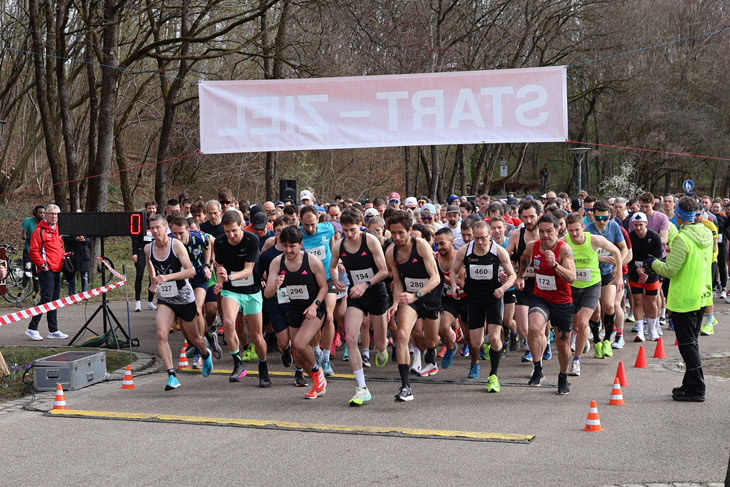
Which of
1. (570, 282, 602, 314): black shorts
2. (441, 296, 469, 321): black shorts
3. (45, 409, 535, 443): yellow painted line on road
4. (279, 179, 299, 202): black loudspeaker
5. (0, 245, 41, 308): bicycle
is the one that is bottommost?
(45, 409, 535, 443): yellow painted line on road

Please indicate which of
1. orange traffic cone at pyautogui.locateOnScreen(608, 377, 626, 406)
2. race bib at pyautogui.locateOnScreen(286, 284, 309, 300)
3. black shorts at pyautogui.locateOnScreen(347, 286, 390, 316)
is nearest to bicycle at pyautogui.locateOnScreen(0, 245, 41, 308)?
race bib at pyautogui.locateOnScreen(286, 284, 309, 300)

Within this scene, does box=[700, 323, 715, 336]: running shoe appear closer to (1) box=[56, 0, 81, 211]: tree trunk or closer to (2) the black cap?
(2) the black cap

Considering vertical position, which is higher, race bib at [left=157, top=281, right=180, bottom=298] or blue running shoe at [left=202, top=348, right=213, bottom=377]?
race bib at [left=157, top=281, right=180, bottom=298]

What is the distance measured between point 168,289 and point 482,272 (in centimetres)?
342

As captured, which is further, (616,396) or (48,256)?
(48,256)

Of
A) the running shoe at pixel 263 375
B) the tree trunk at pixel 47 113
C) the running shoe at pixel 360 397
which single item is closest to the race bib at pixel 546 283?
the running shoe at pixel 360 397

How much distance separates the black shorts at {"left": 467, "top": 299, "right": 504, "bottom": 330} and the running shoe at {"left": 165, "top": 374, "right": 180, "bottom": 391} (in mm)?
3269

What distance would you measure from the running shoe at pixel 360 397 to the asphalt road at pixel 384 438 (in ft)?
0.27

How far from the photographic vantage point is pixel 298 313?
29.0 feet

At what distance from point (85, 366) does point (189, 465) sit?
3.69 m

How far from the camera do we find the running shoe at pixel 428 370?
9828mm

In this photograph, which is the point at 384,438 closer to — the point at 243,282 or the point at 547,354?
the point at 243,282

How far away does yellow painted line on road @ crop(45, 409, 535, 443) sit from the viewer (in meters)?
7.03

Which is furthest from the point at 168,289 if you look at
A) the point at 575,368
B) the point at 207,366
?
the point at 575,368
